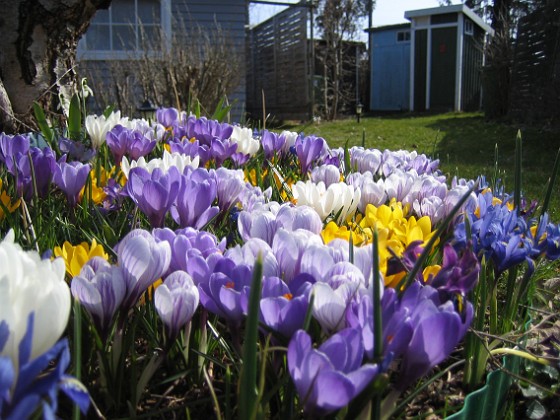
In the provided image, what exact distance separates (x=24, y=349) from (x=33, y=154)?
1.12 meters

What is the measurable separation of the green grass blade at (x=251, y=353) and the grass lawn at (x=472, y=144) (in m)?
3.21

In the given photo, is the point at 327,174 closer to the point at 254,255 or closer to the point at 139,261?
the point at 254,255

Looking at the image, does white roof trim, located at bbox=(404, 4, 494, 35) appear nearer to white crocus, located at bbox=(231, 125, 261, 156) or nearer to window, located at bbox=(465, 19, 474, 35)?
window, located at bbox=(465, 19, 474, 35)

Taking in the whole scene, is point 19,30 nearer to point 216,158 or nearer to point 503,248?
point 216,158

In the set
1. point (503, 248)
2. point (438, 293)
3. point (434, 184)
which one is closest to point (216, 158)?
point (434, 184)

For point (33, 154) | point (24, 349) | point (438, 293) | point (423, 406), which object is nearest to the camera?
point (24, 349)

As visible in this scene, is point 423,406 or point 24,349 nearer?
point 24,349

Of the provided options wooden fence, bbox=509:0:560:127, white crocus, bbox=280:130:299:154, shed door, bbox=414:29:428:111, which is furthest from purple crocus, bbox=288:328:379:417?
shed door, bbox=414:29:428:111

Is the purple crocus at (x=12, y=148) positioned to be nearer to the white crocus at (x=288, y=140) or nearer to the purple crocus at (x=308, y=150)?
the purple crocus at (x=308, y=150)

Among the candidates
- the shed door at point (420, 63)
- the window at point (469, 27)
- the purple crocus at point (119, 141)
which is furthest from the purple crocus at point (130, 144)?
the window at point (469, 27)

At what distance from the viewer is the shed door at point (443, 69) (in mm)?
19281

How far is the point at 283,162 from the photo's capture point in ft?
7.38

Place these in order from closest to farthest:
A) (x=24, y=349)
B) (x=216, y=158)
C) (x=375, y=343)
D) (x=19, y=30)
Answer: (x=24, y=349)
(x=375, y=343)
(x=216, y=158)
(x=19, y=30)

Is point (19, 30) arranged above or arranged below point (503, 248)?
above
